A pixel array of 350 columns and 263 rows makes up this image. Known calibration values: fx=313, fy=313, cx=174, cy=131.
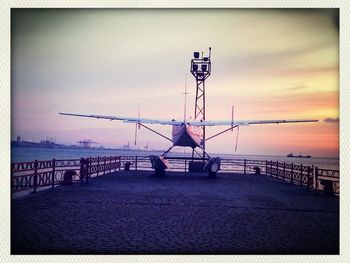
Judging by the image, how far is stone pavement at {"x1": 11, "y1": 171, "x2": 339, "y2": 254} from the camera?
614 centimetres

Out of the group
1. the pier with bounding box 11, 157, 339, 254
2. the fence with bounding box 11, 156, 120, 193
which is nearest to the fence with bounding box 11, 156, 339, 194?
the fence with bounding box 11, 156, 120, 193

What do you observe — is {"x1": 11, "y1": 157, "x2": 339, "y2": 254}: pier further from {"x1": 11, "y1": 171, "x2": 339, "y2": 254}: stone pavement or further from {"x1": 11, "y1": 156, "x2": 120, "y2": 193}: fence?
{"x1": 11, "y1": 156, "x2": 120, "y2": 193}: fence

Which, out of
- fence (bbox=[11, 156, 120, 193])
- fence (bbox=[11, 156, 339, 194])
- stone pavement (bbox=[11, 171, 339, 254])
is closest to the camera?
stone pavement (bbox=[11, 171, 339, 254])

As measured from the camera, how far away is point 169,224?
7.48 m

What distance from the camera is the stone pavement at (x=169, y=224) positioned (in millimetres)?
6141

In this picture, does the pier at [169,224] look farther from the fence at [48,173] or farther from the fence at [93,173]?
the fence at [93,173]

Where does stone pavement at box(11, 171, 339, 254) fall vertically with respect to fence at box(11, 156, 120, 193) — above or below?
below

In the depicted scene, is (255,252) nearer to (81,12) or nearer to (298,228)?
(298,228)

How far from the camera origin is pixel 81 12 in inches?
345

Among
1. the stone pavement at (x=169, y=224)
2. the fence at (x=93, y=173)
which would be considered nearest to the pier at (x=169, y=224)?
the stone pavement at (x=169, y=224)

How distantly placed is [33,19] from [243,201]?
345 inches

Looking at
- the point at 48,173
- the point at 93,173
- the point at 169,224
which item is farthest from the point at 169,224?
the point at 48,173

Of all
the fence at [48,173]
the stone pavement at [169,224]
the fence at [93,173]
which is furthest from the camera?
the fence at [93,173]
